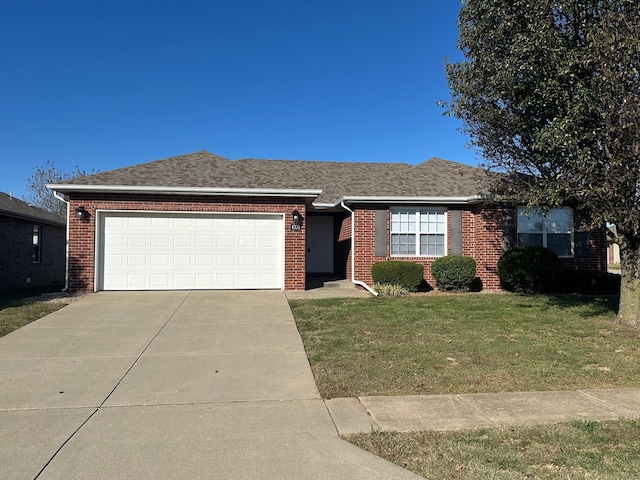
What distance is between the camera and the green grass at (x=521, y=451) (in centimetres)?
346

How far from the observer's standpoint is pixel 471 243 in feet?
49.5

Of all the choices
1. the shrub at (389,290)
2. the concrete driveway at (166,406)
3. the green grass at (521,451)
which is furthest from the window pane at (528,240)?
the green grass at (521,451)

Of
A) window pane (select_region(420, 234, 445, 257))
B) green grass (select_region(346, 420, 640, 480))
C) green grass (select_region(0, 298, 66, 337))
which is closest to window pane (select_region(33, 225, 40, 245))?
green grass (select_region(0, 298, 66, 337))

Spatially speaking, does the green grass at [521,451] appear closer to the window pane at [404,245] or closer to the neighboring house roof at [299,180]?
the neighboring house roof at [299,180]

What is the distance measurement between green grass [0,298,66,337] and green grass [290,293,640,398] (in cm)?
537

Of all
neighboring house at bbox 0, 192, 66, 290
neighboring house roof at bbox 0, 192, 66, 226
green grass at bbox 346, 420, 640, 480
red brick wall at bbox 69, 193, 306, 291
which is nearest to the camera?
green grass at bbox 346, 420, 640, 480

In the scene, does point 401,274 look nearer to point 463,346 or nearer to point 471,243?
point 471,243

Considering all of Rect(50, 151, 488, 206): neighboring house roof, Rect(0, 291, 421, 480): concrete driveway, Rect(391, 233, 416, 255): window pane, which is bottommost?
Rect(0, 291, 421, 480): concrete driveway

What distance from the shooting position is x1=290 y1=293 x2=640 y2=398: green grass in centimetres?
561

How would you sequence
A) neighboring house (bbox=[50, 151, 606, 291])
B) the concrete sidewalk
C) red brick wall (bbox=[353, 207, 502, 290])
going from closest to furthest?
the concrete sidewalk, neighboring house (bbox=[50, 151, 606, 291]), red brick wall (bbox=[353, 207, 502, 290])

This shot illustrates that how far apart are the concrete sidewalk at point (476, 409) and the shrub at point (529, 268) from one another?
8.35 metres

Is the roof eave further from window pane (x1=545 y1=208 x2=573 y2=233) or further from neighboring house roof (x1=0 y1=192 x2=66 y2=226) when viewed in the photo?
neighboring house roof (x1=0 y1=192 x2=66 y2=226)

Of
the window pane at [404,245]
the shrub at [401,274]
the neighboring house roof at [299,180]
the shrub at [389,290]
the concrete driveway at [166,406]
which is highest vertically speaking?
the neighboring house roof at [299,180]

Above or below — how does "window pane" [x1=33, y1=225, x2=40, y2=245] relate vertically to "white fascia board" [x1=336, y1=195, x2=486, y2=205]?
below
